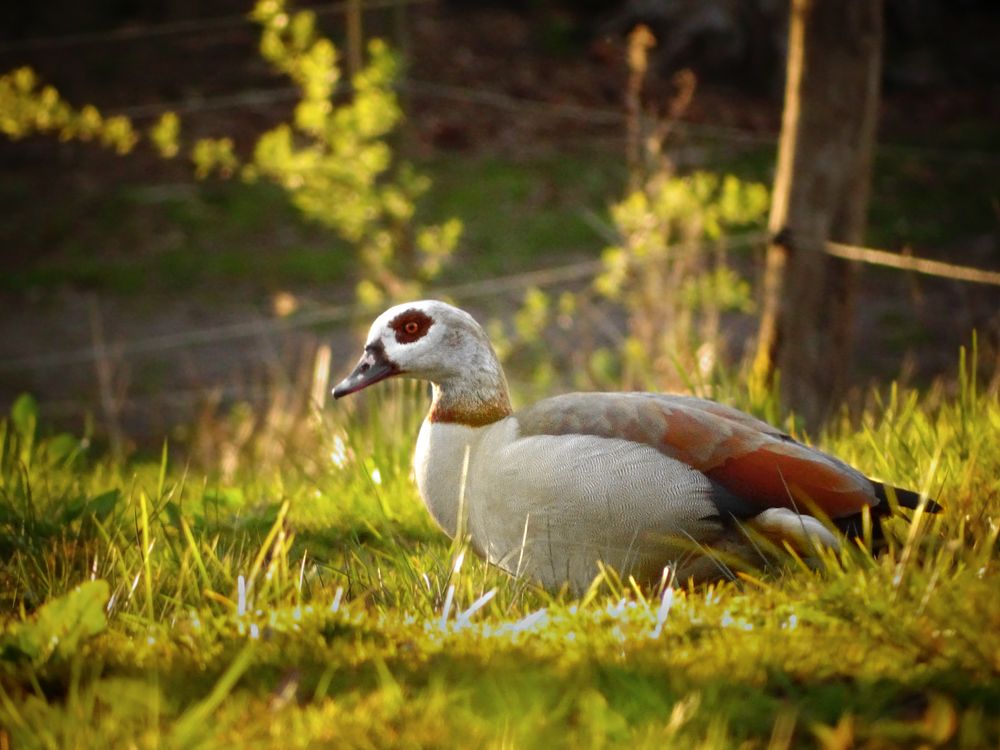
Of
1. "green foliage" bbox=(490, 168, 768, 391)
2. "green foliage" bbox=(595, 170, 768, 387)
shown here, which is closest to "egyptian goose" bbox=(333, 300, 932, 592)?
"green foliage" bbox=(490, 168, 768, 391)

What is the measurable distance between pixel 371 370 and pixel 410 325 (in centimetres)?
18

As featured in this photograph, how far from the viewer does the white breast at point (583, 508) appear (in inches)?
115

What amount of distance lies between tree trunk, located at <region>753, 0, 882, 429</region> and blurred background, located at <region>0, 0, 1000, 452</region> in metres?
0.21

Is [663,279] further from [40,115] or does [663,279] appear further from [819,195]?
[40,115]

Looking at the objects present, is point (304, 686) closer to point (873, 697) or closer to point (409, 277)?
point (873, 697)

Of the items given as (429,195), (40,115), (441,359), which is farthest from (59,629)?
(429,195)

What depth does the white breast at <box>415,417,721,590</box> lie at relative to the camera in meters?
2.92

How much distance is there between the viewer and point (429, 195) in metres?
12.2

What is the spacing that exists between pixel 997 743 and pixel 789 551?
0.83 meters

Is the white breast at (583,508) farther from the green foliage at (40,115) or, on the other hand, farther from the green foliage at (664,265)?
the green foliage at (40,115)

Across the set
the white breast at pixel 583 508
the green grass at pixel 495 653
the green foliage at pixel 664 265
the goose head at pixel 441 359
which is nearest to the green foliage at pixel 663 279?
the green foliage at pixel 664 265

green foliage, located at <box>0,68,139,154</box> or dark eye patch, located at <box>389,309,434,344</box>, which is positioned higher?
green foliage, located at <box>0,68,139,154</box>

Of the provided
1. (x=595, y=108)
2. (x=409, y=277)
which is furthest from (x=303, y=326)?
(x=595, y=108)

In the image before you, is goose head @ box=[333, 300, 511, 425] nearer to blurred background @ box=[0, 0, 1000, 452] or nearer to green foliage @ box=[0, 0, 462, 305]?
blurred background @ box=[0, 0, 1000, 452]
